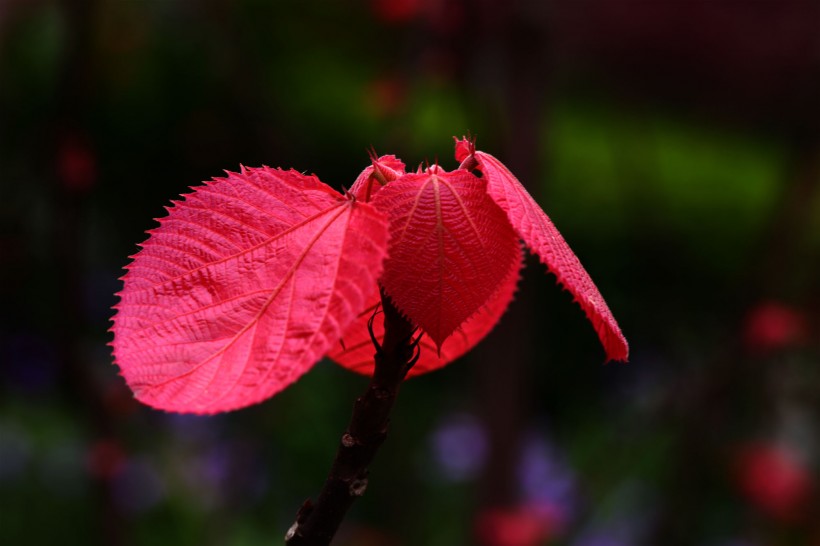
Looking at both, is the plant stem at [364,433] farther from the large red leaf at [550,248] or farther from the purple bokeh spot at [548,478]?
the purple bokeh spot at [548,478]

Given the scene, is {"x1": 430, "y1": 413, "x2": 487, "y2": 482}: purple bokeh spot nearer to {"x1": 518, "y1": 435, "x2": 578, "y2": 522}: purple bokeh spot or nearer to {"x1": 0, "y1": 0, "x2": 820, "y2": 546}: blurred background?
{"x1": 0, "y1": 0, "x2": 820, "y2": 546}: blurred background

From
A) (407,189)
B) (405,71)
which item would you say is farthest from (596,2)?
(407,189)

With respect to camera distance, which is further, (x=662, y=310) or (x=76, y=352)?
(x=662, y=310)

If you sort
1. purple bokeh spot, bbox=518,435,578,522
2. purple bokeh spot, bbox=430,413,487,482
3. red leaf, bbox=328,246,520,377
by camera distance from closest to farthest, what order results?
red leaf, bbox=328,246,520,377, purple bokeh spot, bbox=518,435,578,522, purple bokeh spot, bbox=430,413,487,482

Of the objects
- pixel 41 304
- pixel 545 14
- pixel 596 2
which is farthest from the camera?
pixel 596 2

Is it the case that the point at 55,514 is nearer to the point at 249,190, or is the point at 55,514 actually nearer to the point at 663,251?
the point at 663,251

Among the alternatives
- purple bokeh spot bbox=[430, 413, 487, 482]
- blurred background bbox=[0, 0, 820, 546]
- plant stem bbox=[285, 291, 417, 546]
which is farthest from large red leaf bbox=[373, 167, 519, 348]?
purple bokeh spot bbox=[430, 413, 487, 482]
